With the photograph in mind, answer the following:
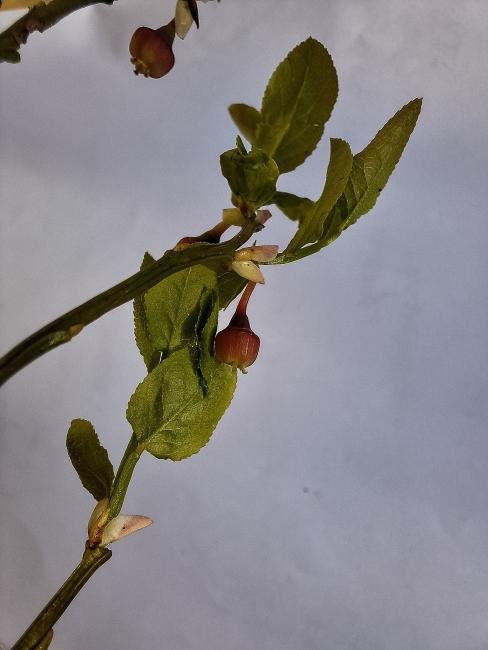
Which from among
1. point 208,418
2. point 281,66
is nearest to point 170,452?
point 208,418

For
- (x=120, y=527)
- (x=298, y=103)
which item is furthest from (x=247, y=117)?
(x=120, y=527)

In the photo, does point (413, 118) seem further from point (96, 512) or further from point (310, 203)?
point (96, 512)

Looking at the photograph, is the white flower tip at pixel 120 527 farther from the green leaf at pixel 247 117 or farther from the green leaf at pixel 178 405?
the green leaf at pixel 247 117

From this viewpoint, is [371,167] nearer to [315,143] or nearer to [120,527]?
[315,143]

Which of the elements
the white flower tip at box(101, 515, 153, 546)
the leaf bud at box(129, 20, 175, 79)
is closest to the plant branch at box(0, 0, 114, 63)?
the leaf bud at box(129, 20, 175, 79)

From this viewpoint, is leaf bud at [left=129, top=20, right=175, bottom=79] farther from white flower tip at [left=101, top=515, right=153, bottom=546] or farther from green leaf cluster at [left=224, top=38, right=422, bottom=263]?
white flower tip at [left=101, top=515, right=153, bottom=546]

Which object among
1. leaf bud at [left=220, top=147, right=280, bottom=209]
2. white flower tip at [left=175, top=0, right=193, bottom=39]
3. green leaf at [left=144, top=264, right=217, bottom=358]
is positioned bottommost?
green leaf at [left=144, top=264, right=217, bottom=358]

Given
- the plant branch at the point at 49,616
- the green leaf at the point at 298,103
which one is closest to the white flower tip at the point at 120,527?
the plant branch at the point at 49,616
